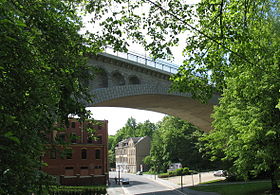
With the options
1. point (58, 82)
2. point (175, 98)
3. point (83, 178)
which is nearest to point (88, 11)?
point (58, 82)

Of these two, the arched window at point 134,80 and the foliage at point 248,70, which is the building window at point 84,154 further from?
the foliage at point 248,70

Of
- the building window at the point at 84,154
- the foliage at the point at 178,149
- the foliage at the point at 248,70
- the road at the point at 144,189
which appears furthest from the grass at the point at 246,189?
the foliage at the point at 178,149

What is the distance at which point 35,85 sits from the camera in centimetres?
420

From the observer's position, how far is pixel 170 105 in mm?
34250

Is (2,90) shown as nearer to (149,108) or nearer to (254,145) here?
(254,145)

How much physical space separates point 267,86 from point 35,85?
1316 centimetres

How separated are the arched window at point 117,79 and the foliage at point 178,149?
3272 cm

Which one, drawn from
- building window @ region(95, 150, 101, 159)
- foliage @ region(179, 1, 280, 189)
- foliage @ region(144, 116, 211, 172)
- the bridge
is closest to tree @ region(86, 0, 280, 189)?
foliage @ region(179, 1, 280, 189)

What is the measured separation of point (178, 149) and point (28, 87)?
56.7 m

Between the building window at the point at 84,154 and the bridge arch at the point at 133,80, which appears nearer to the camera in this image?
the bridge arch at the point at 133,80

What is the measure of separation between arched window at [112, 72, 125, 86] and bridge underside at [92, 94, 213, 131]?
1.52 metres

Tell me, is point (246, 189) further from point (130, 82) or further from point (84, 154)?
point (84, 154)

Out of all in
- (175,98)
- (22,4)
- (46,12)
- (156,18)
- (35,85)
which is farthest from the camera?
(175,98)

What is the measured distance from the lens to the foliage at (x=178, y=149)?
5806 cm
